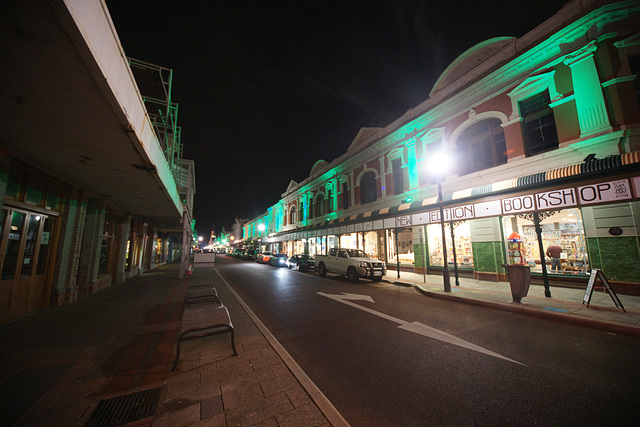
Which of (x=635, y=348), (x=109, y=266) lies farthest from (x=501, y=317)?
(x=109, y=266)

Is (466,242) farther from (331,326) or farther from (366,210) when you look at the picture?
(331,326)

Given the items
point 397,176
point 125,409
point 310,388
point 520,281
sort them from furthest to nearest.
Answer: point 397,176, point 520,281, point 310,388, point 125,409

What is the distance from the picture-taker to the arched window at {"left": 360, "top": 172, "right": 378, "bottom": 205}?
20.8 metres

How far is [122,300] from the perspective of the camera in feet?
26.8

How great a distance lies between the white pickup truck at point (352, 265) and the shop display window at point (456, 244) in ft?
13.0

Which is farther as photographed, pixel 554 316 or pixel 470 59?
pixel 470 59

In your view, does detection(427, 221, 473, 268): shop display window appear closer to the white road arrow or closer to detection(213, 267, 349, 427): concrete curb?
the white road arrow

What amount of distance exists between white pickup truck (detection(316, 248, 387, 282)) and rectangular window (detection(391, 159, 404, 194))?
20.1 feet

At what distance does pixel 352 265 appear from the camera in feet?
45.0

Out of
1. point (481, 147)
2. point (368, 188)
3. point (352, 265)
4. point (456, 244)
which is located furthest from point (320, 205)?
point (481, 147)

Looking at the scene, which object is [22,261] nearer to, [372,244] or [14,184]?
[14,184]

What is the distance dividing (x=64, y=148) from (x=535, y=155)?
16.3 m

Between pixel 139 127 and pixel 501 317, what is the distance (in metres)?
9.91

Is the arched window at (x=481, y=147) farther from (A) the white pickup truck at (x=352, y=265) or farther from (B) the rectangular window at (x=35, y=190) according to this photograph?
(B) the rectangular window at (x=35, y=190)
